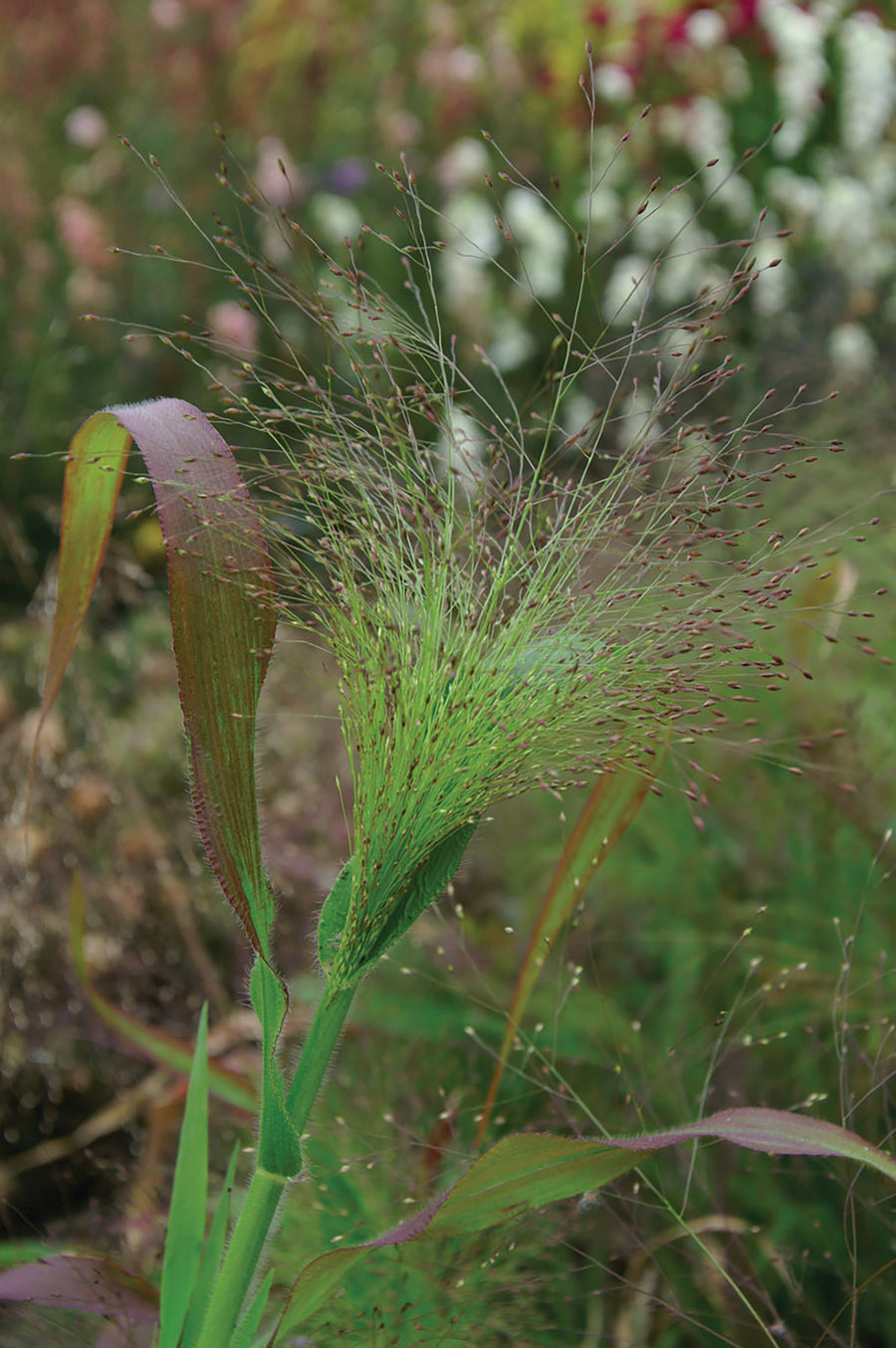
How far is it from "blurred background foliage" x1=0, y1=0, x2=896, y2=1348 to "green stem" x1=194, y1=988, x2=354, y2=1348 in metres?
0.18

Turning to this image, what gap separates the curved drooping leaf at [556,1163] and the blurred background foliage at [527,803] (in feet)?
0.47

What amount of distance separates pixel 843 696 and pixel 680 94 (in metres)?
3.10

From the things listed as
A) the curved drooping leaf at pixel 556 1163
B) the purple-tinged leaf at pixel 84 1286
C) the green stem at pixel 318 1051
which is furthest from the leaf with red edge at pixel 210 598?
the purple-tinged leaf at pixel 84 1286

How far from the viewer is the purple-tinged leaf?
2.47 ft

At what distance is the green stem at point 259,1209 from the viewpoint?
653 millimetres

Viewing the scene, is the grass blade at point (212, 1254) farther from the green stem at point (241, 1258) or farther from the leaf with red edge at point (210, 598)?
the leaf with red edge at point (210, 598)

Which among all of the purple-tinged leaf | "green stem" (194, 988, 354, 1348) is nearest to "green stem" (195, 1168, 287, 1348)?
"green stem" (194, 988, 354, 1348)

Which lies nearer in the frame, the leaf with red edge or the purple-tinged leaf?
the leaf with red edge

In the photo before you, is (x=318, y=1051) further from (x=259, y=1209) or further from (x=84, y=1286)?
(x=84, y=1286)

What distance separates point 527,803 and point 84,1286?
1.18 m

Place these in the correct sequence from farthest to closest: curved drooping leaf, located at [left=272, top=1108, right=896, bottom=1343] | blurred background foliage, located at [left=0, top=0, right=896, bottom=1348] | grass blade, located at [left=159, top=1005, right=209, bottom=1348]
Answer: blurred background foliage, located at [left=0, top=0, right=896, bottom=1348]
grass blade, located at [left=159, top=1005, right=209, bottom=1348]
curved drooping leaf, located at [left=272, top=1108, right=896, bottom=1343]

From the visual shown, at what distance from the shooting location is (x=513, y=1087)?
1214mm

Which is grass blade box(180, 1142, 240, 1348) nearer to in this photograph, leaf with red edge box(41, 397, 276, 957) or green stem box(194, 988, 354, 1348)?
green stem box(194, 988, 354, 1348)

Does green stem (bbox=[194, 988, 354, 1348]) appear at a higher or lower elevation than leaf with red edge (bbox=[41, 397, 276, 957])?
lower
